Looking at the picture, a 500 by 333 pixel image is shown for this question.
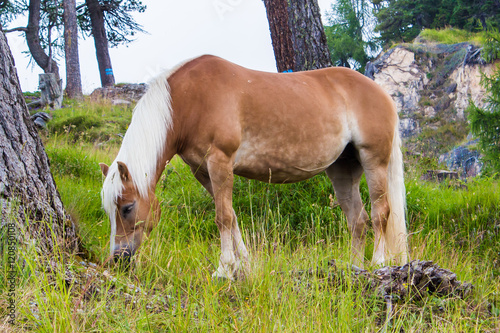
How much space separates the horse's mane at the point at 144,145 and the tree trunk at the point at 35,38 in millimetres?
15495

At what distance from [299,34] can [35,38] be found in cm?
1530

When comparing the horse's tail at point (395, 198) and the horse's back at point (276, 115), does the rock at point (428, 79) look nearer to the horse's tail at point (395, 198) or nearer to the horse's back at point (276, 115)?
the horse's tail at point (395, 198)

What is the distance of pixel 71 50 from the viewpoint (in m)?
14.7

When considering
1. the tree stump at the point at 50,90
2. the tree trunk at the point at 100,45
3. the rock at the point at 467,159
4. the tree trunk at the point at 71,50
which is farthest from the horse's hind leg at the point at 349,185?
the tree trunk at the point at 100,45

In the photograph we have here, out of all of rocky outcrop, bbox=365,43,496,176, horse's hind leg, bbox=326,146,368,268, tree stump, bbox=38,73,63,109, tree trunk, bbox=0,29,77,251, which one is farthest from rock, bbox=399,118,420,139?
tree trunk, bbox=0,29,77,251

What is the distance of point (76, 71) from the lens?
48.9 ft

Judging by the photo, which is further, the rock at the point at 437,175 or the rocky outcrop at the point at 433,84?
the rocky outcrop at the point at 433,84

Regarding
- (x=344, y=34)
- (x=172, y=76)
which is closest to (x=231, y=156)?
(x=172, y=76)

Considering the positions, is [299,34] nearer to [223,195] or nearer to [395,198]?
[395,198]

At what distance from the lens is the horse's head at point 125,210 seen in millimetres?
3141

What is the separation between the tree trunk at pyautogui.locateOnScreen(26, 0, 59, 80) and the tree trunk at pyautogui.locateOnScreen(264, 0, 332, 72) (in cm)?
1357

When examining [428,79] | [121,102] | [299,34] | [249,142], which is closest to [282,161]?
[249,142]

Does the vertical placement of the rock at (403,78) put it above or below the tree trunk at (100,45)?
below

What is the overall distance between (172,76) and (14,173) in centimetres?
145
